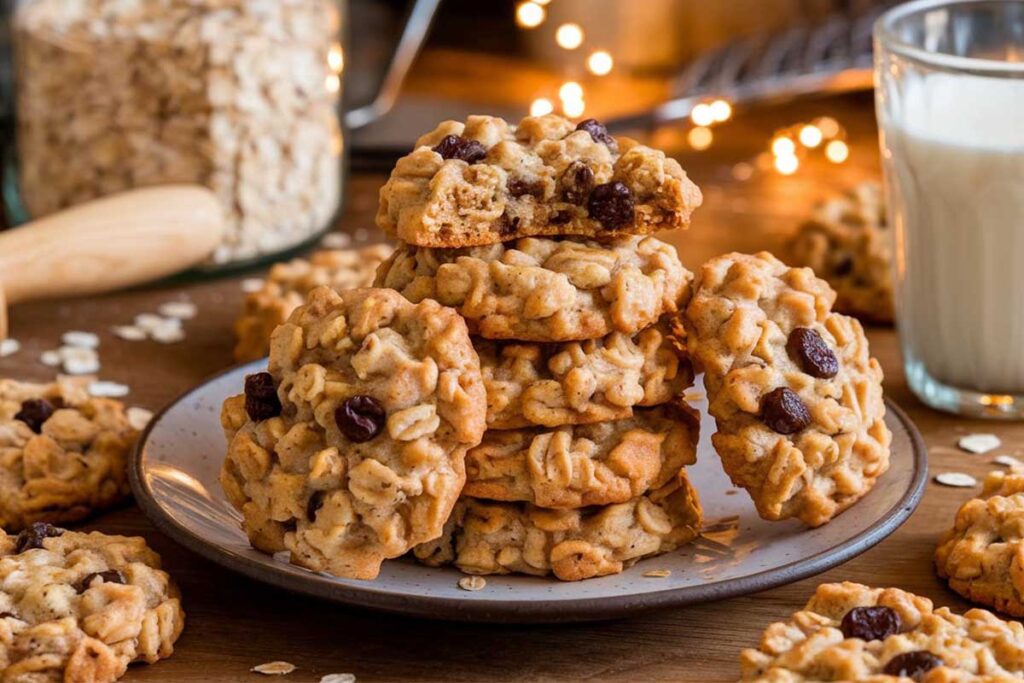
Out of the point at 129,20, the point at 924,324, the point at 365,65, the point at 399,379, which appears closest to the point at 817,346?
the point at 399,379

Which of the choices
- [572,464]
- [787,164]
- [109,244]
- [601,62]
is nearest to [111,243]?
[109,244]

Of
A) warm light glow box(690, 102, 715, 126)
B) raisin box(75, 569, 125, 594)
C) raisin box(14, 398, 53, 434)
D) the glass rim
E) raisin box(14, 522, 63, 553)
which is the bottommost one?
raisin box(75, 569, 125, 594)

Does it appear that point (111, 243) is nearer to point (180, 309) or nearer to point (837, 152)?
point (180, 309)

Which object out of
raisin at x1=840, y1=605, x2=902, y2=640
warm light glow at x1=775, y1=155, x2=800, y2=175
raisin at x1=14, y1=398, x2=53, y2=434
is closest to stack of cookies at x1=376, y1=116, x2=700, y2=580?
raisin at x1=840, y1=605, x2=902, y2=640

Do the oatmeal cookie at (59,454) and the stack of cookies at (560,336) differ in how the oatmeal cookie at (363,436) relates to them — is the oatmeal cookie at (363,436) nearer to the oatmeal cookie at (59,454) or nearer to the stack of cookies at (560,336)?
the stack of cookies at (560,336)

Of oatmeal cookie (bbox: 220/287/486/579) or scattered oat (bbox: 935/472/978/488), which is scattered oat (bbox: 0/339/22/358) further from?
scattered oat (bbox: 935/472/978/488)

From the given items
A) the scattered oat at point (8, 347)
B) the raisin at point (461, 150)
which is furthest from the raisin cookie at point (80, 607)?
the scattered oat at point (8, 347)
